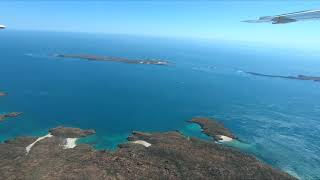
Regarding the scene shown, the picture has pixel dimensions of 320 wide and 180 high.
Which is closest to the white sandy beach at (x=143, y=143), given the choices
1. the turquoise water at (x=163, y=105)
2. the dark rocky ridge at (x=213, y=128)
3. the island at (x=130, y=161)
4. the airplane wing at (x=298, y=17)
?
the island at (x=130, y=161)

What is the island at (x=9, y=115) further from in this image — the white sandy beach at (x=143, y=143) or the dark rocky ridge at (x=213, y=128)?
the dark rocky ridge at (x=213, y=128)

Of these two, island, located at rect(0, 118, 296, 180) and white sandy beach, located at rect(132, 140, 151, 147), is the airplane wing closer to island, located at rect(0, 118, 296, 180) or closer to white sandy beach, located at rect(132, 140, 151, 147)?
island, located at rect(0, 118, 296, 180)

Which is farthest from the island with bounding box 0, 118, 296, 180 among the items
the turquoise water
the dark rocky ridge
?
the dark rocky ridge

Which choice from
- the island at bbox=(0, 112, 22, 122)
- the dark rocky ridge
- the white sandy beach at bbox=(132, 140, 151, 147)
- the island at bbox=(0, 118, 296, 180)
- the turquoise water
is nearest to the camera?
the island at bbox=(0, 118, 296, 180)

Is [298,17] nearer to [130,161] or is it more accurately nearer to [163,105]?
[130,161]

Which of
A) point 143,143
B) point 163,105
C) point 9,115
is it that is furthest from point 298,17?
point 163,105

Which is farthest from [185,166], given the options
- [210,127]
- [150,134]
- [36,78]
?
[36,78]

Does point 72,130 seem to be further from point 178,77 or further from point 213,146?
point 178,77
